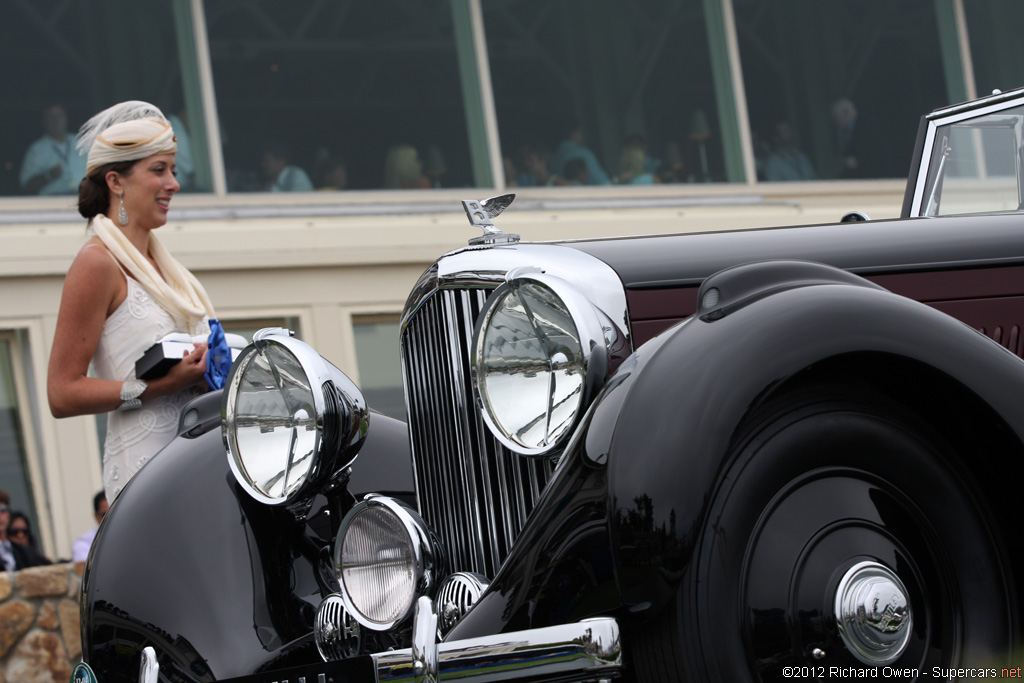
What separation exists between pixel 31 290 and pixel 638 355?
20.7 ft

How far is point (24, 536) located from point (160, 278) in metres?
4.04

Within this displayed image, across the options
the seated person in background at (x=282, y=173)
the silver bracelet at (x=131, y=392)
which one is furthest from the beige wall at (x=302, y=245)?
the silver bracelet at (x=131, y=392)

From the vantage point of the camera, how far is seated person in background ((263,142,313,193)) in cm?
862

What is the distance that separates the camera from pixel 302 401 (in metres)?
2.73

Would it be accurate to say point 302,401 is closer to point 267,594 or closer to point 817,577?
point 267,594

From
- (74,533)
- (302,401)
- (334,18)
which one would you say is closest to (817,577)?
(302,401)

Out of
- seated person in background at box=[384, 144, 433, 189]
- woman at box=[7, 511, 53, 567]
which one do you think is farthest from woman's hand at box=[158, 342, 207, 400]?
seated person in background at box=[384, 144, 433, 189]

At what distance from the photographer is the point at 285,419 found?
9.05 feet

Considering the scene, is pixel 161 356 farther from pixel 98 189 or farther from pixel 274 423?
pixel 274 423

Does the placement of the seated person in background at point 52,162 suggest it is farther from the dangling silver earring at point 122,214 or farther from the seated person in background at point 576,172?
the dangling silver earring at point 122,214

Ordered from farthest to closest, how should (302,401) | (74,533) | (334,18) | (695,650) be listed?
(334,18)
(74,533)
(302,401)
(695,650)

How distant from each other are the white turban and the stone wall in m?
2.39

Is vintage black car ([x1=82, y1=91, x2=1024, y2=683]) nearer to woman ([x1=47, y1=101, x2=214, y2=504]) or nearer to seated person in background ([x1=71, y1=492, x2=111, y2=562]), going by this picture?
woman ([x1=47, y1=101, x2=214, y2=504])

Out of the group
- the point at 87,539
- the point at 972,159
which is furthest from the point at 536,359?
the point at 87,539
